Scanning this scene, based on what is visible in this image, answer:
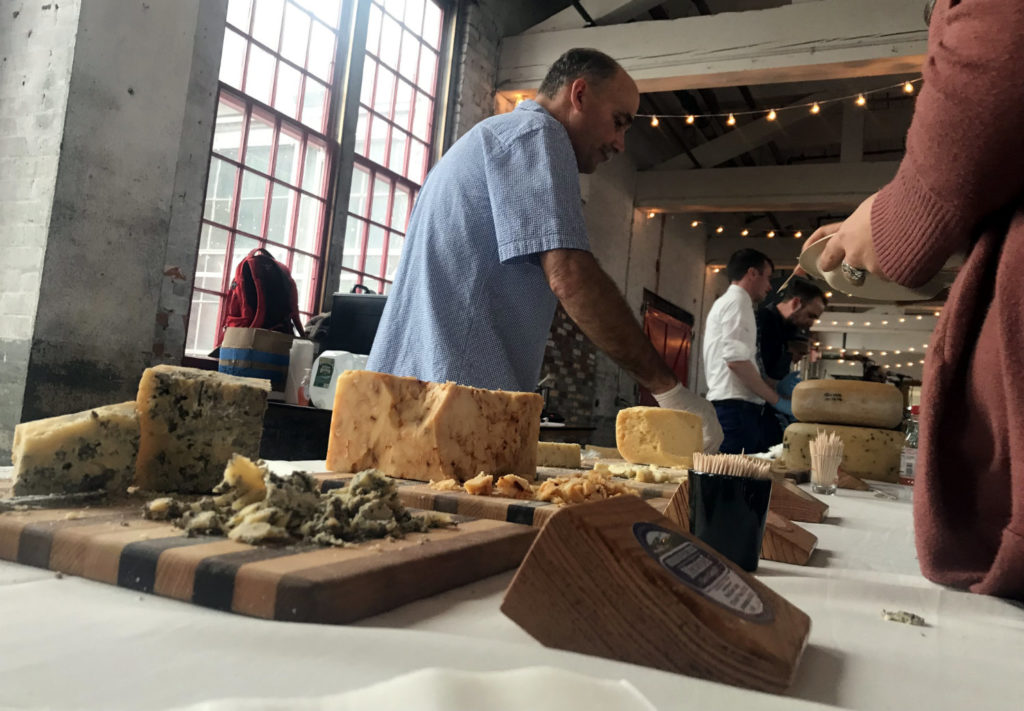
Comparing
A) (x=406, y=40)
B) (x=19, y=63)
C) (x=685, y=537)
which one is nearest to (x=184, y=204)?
(x=19, y=63)

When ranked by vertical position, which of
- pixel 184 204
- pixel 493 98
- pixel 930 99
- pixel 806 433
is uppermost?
pixel 493 98

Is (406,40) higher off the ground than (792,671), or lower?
higher

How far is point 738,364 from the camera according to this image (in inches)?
159

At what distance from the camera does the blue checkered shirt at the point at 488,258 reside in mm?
1836

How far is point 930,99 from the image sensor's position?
32.9 inches

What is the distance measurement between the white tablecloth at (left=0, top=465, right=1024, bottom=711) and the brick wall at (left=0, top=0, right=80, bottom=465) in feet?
10.3

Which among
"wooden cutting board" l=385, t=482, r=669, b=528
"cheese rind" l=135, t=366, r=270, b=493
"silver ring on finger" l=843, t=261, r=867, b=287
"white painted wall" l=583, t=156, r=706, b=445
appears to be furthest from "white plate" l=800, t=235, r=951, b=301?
"white painted wall" l=583, t=156, r=706, b=445

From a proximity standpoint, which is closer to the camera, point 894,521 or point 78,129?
point 894,521

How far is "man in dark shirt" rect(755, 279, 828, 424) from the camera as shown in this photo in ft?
16.2

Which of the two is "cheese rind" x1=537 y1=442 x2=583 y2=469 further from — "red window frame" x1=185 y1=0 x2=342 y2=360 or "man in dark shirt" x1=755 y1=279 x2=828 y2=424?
"man in dark shirt" x1=755 y1=279 x2=828 y2=424

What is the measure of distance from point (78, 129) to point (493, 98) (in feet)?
12.7

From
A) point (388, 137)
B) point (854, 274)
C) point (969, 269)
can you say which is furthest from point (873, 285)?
point (388, 137)

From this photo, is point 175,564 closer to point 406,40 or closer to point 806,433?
point 806,433

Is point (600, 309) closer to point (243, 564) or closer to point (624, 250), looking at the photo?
point (243, 564)
